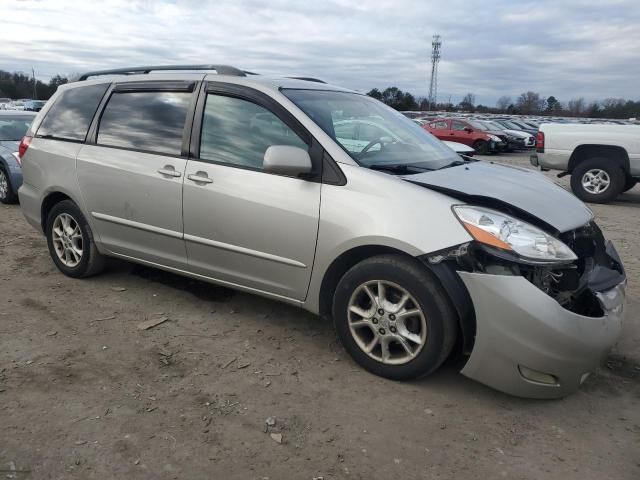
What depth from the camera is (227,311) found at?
428 cm

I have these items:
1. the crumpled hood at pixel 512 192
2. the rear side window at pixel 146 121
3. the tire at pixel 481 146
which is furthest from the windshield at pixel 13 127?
the tire at pixel 481 146

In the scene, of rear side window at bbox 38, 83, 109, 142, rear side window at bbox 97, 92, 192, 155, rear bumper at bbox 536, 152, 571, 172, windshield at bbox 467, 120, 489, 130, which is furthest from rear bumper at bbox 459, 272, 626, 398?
windshield at bbox 467, 120, 489, 130

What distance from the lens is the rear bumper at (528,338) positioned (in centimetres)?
277

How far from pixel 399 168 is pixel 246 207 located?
101 centimetres

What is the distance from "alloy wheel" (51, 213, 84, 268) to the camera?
4.76 m

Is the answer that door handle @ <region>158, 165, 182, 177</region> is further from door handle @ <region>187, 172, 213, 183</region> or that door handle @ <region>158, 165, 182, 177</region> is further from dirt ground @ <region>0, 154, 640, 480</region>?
dirt ground @ <region>0, 154, 640, 480</region>

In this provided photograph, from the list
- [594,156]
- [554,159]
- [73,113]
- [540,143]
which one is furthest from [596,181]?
[73,113]

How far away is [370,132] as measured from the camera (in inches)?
152

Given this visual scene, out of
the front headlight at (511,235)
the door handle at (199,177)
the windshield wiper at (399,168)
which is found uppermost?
the windshield wiper at (399,168)

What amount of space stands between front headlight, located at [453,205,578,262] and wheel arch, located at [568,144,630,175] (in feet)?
26.8

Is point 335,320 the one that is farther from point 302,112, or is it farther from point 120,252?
point 120,252

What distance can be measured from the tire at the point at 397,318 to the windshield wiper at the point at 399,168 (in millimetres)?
587

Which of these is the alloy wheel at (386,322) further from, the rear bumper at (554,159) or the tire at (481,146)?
the tire at (481,146)

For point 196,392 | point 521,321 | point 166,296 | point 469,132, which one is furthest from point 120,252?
point 469,132
